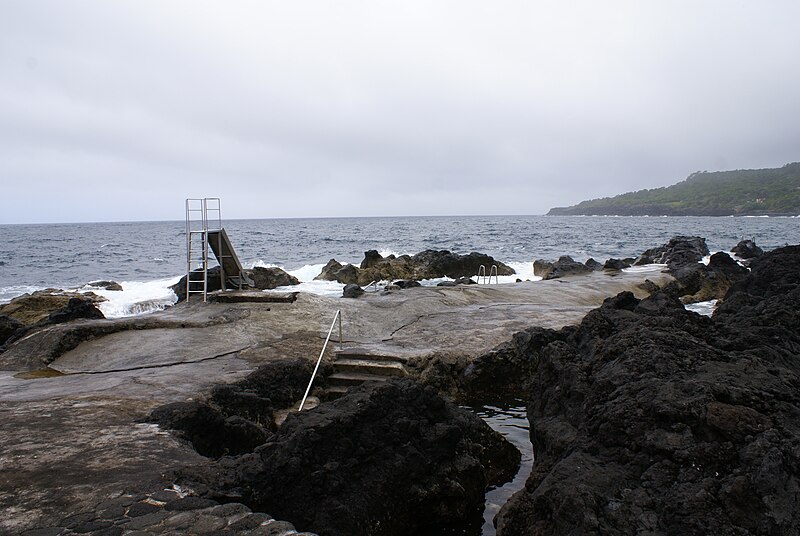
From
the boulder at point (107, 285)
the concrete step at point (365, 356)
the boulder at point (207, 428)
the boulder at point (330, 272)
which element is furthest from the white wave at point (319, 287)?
the boulder at point (207, 428)

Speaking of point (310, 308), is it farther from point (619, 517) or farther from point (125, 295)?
point (125, 295)

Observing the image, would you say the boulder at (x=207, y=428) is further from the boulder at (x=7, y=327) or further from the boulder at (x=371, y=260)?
the boulder at (x=371, y=260)

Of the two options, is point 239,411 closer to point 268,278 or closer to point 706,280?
point 268,278

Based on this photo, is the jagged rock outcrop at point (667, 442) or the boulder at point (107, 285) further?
the boulder at point (107, 285)

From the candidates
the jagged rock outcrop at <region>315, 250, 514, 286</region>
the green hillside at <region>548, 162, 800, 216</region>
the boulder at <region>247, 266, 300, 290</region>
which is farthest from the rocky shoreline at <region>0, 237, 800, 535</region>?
the green hillside at <region>548, 162, 800, 216</region>

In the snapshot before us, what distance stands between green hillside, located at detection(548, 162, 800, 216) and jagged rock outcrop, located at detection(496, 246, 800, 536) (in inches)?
5308

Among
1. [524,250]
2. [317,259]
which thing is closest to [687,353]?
[317,259]

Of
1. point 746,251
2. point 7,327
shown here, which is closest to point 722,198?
point 746,251

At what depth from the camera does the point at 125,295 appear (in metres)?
24.4

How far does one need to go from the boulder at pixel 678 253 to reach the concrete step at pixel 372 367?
22.0 metres

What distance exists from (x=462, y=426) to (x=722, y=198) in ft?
489

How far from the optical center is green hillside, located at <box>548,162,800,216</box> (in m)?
123

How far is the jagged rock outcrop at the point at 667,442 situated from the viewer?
9.09 feet

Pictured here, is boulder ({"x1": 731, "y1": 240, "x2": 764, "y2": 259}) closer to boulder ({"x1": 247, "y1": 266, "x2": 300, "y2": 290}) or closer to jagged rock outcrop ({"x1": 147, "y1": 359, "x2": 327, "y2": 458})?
boulder ({"x1": 247, "y1": 266, "x2": 300, "y2": 290})
